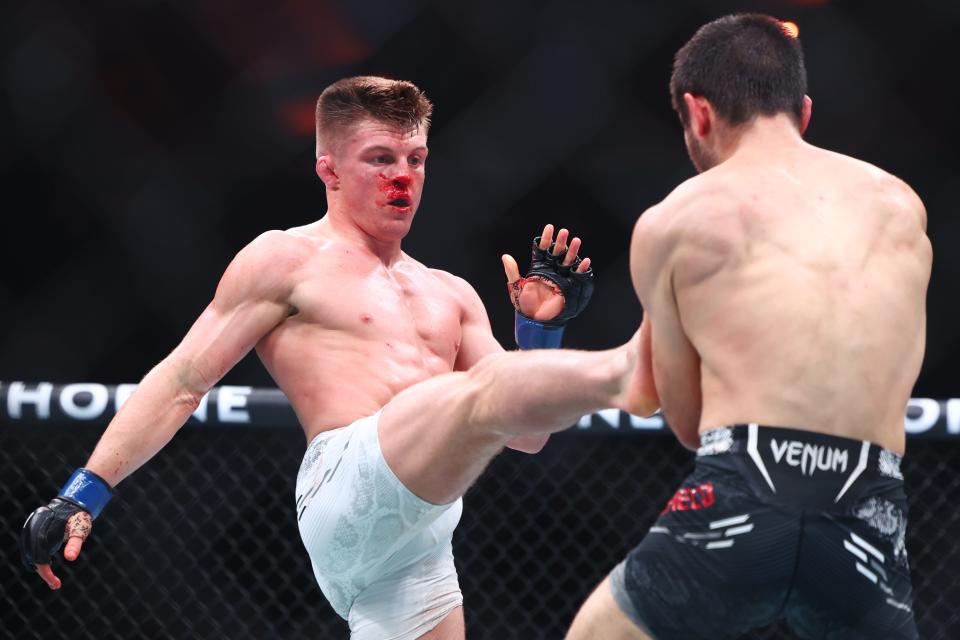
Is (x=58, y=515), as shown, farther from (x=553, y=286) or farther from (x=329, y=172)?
(x=553, y=286)

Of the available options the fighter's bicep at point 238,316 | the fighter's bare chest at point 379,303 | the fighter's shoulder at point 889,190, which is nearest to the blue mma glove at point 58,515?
the fighter's bicep at point 238,316

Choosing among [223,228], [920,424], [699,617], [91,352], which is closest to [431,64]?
[223,228]

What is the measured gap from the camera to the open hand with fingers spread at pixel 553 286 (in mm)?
2443

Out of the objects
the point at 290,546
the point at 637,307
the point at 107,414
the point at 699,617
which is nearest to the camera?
the point at 699,617

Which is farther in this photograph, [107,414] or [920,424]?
[107,414]

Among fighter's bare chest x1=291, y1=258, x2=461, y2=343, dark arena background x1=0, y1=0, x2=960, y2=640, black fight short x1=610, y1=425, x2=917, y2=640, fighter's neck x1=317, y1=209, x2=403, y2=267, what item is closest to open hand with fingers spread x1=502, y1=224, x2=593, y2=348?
fighter's bare chest x1=291, y1=258, x2=461, y2=343

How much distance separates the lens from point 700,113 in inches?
73.0

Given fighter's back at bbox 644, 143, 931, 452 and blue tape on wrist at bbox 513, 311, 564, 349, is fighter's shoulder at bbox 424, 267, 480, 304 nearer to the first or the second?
blue tape on wrist at bbox 513, 311, 564, 349

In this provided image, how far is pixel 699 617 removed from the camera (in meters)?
1.64

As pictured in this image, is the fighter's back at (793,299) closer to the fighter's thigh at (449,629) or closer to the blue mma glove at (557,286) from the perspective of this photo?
the blue mma glove at (557,286)

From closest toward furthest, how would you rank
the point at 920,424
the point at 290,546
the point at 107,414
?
the point at 920,424 < the point at 107,414 < the point at 290,546

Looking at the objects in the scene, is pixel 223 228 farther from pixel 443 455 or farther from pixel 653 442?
pixel 443 455

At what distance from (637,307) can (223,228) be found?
1265 mm

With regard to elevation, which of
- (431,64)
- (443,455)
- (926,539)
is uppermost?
(431,64)
